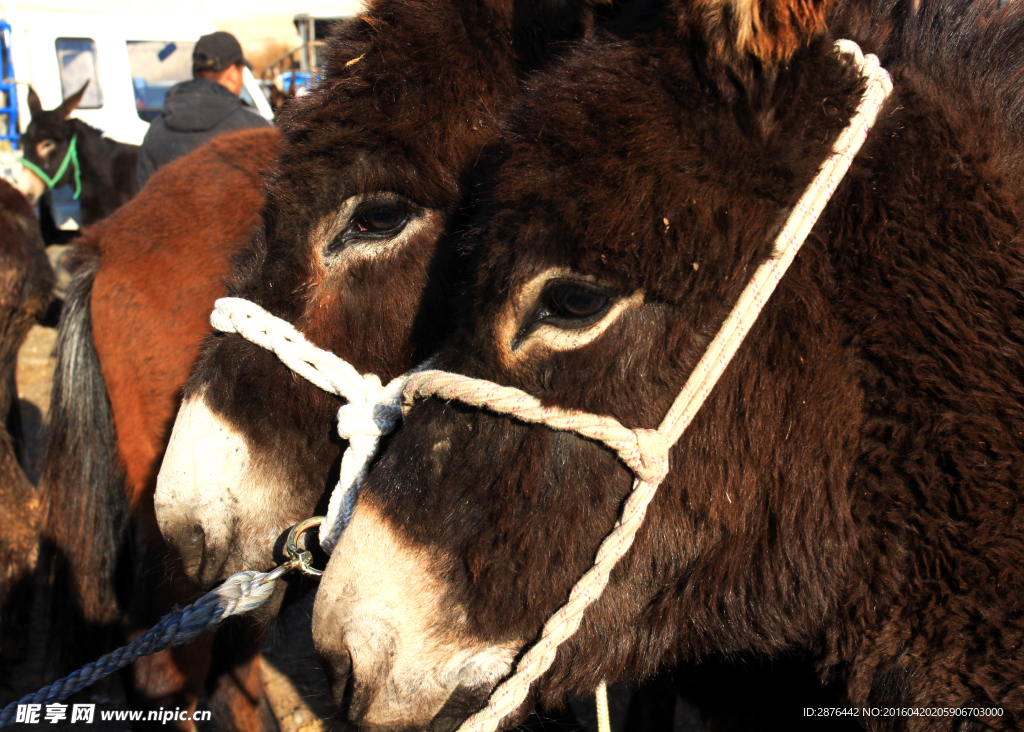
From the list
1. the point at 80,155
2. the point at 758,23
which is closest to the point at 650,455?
the point at 758,23

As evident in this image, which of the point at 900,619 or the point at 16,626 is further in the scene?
the point at 16,626

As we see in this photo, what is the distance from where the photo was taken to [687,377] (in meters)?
1.26

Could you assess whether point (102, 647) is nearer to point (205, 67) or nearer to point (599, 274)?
point (599, 274)

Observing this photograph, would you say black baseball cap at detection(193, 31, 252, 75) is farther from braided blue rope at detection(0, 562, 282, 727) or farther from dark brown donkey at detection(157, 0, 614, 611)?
braided blue rope at detection(0, 562, 282, 727)

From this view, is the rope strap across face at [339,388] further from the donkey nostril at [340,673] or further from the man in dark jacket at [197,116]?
the man in dark jacket at [197,116]

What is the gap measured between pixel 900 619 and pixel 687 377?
0.55 meters

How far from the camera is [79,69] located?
884 centimetres

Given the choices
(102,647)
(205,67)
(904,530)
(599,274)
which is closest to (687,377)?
(599,274)

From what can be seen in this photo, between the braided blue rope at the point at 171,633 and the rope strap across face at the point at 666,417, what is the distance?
681mm

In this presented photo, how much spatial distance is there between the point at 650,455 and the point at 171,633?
1152 millimetres

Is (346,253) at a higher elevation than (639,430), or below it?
below

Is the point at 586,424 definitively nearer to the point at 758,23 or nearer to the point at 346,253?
the point at 758,23

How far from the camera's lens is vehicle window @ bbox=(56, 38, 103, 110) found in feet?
28.6

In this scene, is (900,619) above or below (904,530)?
below
